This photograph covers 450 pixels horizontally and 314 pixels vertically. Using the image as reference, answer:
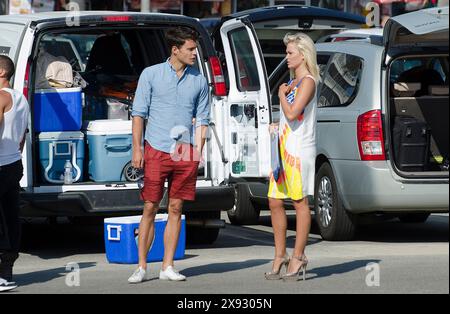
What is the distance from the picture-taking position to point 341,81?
494 inches

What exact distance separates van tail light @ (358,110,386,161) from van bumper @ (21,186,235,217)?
→ 1262 millimetres

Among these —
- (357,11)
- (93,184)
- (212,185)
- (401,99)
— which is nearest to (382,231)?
(401,99)

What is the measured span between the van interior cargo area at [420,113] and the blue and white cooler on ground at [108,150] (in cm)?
235

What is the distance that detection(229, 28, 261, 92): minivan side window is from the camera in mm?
12281

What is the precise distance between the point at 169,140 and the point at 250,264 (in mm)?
1552

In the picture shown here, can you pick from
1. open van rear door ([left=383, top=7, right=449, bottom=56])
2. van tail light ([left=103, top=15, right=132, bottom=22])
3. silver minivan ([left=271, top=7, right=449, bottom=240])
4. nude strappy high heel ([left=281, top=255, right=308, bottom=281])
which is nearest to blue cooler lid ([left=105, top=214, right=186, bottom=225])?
nude strappy high heel ([left=281, top=255, right=308, bottom=281])

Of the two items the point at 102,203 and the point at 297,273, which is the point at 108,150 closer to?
the point at 102,203

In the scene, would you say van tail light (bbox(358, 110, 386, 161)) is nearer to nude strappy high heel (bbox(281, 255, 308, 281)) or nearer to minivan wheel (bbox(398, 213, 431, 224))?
minivan wheel (bbox(398, 213, 431, 224))

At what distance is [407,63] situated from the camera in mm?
12672

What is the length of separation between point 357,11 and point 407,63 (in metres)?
15.0

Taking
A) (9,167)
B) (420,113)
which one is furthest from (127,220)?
(420,113)

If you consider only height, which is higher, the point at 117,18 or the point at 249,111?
the point at 117,18

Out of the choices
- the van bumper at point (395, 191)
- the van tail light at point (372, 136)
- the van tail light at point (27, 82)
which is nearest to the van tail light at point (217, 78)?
the van tail light at point (372, 136)

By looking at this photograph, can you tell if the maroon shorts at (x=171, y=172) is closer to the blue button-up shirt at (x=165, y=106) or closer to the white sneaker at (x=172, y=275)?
the blue button-up shirt at (x=165, y=106)
